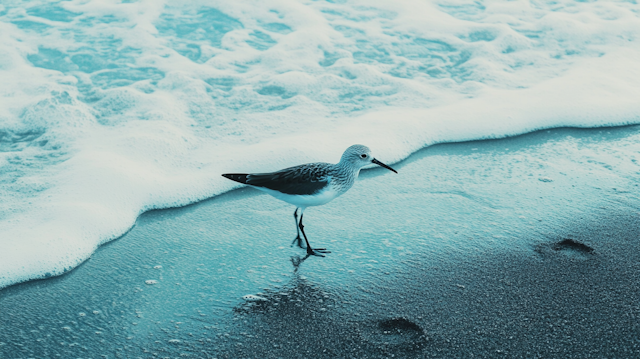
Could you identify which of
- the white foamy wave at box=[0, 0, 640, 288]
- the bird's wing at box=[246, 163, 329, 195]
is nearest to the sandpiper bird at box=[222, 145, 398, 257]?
the bird's wing at box=[246, 163, 329, 195]

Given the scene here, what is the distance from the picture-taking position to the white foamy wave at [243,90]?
14.9 ft

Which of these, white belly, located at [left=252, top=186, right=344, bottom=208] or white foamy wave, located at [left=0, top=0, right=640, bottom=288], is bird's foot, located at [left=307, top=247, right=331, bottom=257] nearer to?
white belly, located at [left=252, top=186, right=344, bottom=208]

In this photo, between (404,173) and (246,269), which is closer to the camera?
(246,269)

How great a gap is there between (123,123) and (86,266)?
275 cm

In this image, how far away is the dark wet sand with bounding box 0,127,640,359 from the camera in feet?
9.08

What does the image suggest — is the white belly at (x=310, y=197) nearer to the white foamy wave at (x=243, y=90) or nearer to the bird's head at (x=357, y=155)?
the bird's head at (x=357, y=155)

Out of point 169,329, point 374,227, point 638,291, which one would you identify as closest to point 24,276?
point 169,329

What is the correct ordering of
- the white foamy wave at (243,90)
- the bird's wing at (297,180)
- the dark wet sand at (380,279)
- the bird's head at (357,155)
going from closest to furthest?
the dark wet sand at (380,279), the bird's wing at (297,180), the bird's head at (357,155), the white foamy wave at (243,90)

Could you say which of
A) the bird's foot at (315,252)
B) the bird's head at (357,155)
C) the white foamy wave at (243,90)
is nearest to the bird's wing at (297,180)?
the bird's head at (357,155)

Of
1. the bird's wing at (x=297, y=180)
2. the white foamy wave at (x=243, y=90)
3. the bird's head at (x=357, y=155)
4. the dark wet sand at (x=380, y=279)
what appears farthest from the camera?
the white foamy wave at (x=243, y=90)

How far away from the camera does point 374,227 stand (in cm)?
394

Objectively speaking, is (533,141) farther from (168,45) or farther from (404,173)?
(168,45)

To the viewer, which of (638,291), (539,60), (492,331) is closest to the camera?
(492,331)

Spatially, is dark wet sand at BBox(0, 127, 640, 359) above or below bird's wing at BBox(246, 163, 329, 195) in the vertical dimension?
below
